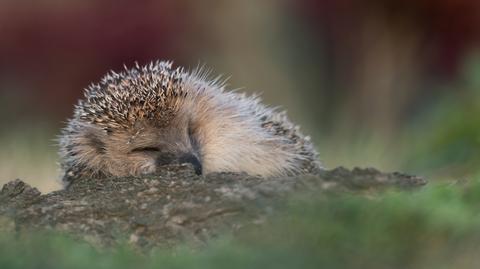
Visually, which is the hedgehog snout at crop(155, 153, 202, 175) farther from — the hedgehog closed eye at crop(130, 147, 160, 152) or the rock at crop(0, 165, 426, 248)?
the rock at crop(0, 165, 426, 248)

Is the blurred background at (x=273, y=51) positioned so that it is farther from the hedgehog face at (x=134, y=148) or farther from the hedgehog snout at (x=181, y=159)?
the hedgehog snout at (x=181, y=159)

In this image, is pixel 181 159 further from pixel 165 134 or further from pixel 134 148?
pixel 134 148

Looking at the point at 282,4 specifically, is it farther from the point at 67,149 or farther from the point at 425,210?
the point at 425,210

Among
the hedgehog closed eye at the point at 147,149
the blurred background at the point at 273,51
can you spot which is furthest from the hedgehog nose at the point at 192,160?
the blurred background at the point at 273,51

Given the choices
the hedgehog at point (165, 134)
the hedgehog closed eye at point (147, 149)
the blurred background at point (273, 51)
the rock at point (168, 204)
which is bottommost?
the rock at point (168, 204)

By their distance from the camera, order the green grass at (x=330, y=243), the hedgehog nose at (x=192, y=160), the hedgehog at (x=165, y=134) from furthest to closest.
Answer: the hedgehog at (x=165, y=134)
the hedgehog nose at (x=192, y=160)
the green grass at (x=330, y=243)
